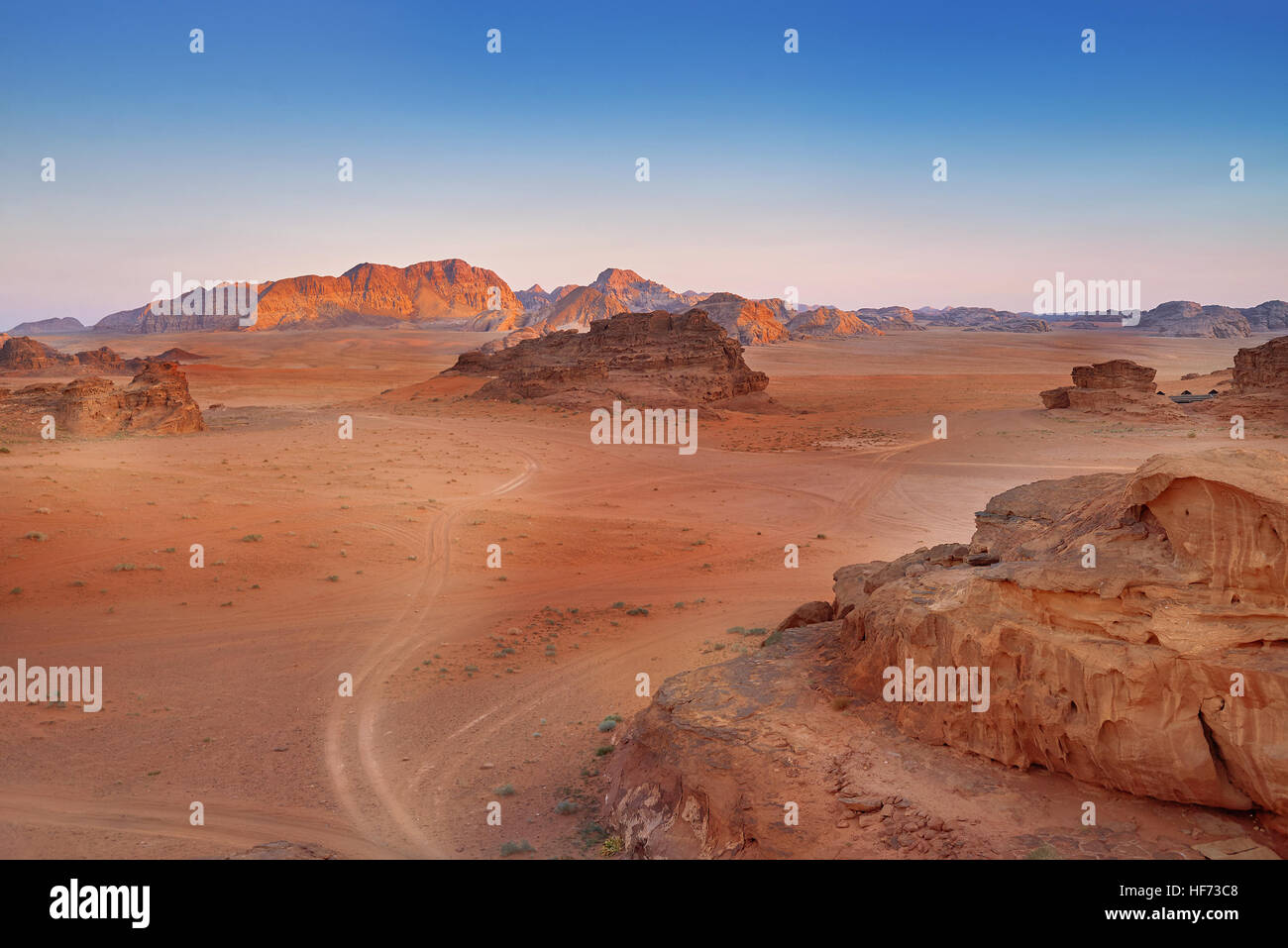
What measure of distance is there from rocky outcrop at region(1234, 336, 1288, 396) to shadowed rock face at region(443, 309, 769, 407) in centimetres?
2369

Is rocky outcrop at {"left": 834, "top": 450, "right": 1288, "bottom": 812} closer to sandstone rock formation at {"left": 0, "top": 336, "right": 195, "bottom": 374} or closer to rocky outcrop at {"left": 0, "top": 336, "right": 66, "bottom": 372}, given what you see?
sandstone rock formation at {"left": 0, "top": 336, "right": 195, "bottom": 374}

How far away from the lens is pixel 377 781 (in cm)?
868

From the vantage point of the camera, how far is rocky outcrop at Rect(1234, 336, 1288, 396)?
35.1 meters

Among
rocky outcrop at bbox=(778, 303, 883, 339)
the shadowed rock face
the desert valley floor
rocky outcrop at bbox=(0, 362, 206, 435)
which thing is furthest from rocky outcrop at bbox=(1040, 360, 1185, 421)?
rocky outcrop at bbox=(778, 303, 883, 339)

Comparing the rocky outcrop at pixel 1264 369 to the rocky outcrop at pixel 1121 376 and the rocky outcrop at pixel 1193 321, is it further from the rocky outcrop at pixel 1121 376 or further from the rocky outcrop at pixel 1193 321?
the rocky outcrop at pixel 1193 321

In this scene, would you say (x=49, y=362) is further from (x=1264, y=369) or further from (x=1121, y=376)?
(x=1264, y=369)

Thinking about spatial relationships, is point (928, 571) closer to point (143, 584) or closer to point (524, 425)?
point (143, 584)

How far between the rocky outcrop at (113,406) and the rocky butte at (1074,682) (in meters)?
30.4

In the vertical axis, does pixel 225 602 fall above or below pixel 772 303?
below

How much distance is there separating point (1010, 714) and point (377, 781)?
6.65 metres

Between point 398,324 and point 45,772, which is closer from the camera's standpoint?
point 45,772

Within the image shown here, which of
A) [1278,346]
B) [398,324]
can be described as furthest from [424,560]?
[398,324]

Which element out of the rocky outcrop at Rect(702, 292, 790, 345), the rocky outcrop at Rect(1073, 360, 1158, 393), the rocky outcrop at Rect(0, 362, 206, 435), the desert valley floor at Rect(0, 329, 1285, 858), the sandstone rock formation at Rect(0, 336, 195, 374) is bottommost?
the desert valley floor at Rect(0, 329, 1285, 858)

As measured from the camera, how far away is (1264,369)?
35.9 meters
